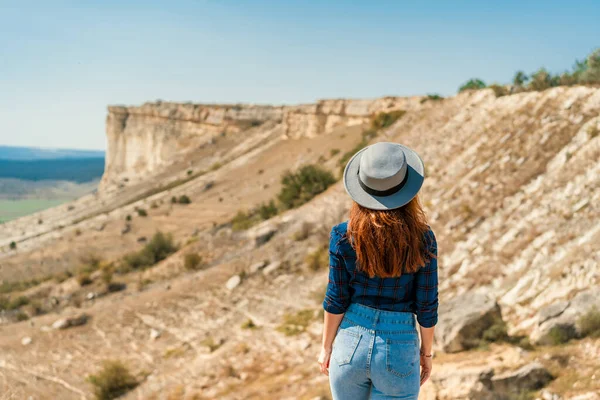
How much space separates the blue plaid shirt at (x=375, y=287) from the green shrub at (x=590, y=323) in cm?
303

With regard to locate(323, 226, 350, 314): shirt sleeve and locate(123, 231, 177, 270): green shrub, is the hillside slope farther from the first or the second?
locate(323, 226, 350, 314): shirt sleeve

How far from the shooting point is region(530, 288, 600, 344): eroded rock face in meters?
4.62

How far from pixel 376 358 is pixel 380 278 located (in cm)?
33

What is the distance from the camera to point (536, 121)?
10.6 m

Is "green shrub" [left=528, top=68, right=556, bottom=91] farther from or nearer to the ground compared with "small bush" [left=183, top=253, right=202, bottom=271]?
farther from the ground

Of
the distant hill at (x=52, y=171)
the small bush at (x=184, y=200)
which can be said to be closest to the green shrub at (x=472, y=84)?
the small bush at (x=184, y=200)

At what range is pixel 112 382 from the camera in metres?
6.66

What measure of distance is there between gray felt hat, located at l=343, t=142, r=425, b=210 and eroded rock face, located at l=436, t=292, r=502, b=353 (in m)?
3.58

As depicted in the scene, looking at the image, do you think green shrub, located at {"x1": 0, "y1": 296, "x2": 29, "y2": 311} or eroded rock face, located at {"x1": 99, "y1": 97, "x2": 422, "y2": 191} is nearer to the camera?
green shrub, located at {"x1": 0, "y1": 296, "x2": 29, "y2": 311}

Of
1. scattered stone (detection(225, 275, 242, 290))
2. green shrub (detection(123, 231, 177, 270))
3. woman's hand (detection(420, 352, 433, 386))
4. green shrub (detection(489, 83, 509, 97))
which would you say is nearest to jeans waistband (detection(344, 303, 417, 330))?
woman's hand (detection(420, 352, 433, 386))

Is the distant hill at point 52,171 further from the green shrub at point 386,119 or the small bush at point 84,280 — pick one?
the small bush at point 84,280

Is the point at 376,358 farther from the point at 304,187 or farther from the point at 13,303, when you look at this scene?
the point at 304,187

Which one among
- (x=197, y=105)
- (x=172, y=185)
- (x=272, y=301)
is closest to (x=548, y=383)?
(x=272, y=301)

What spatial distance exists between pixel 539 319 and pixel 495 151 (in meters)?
6.22
